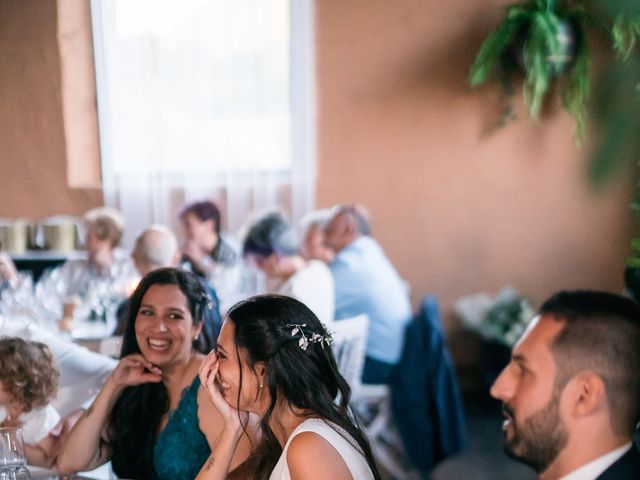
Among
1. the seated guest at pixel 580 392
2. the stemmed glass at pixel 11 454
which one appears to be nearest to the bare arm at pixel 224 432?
the stemmed glass at pixel 11 454

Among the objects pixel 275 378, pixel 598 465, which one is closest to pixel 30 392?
pixel 275 378

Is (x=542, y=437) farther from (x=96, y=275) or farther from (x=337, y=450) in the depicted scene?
(x=96, y=275)

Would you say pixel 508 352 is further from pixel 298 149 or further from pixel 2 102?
pixel 2 102

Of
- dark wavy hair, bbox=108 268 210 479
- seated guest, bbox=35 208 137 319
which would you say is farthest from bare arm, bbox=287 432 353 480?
seated guest, bbox=35 208 137 319

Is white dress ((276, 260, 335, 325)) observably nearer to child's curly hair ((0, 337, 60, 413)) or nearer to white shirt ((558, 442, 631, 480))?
child's curly hair ((0, 337, 60, 413))

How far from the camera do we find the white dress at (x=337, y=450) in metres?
1.49

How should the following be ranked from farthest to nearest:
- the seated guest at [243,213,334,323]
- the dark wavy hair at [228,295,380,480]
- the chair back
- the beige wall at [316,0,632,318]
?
the beige wall at [316,0,632,318] < the seated guest at [243,213,334,323] < the chair back < the dark wavy hair at [228,295,380,480]

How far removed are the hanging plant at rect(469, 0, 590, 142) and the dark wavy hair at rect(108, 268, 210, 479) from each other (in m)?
2.53

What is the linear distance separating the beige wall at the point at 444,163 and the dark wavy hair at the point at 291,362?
2876 millimetres

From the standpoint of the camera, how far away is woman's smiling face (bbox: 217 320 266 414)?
1626mm

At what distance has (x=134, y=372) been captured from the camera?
79.4 inches

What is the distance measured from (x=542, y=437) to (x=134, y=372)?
3.51 feet

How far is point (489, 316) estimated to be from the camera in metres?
4.45

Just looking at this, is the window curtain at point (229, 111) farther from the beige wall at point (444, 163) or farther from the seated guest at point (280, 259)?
the seated guest at point (280, 259)
